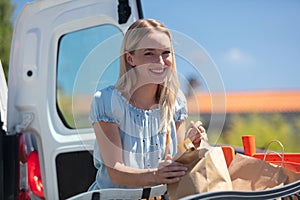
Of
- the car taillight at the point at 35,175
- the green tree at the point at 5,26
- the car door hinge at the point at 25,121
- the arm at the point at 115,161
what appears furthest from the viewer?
the green tree at the point at 5,26

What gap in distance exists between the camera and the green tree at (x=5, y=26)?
10.1 m

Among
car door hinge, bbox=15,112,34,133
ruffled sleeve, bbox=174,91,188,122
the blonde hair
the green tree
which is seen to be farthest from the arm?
the green tree

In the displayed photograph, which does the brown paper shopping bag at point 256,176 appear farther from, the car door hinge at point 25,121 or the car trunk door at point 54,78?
the car door hinge at point 25,121

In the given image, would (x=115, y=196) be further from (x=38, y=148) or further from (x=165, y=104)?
(x=38, y=148)

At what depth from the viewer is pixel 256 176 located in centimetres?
163

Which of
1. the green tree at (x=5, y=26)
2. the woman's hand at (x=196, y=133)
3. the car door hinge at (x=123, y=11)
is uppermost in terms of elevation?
the green tree at (x=5, y=26)

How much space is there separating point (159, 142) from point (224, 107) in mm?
264

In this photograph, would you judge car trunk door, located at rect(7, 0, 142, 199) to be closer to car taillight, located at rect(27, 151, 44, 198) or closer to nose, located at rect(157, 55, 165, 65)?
car taillight, located at rect(27, 151, 44, 198)

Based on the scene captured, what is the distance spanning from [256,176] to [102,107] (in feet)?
1.72

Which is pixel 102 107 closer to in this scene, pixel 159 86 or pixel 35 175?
pixel 159 86

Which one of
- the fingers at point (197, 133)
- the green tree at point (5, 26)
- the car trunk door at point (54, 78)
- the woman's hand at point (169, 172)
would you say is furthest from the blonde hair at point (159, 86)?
the green tree at point (5, 26)

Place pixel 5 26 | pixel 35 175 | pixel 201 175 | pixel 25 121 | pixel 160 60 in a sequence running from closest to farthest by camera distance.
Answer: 1. pixel 201 175
2. pixel 160 60
3. pixel 25 121
4. pixel 35 175
5. pixel 5 26

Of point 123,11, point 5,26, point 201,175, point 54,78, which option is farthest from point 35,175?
point 5,26

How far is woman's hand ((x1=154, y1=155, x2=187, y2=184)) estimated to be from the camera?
1.51m
